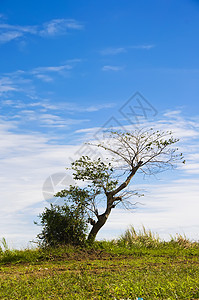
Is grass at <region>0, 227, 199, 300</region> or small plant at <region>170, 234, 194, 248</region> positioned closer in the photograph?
grass at <region>0, 227, 199, 300</region>

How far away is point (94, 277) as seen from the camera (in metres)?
7.07

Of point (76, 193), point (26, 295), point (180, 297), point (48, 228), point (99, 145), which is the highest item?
point (99, 145)

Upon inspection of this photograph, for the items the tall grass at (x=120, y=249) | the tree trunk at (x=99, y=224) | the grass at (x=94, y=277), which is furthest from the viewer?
the tree trunk at (x=99, y=224)

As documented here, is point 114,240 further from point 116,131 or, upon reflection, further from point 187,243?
point 116,131

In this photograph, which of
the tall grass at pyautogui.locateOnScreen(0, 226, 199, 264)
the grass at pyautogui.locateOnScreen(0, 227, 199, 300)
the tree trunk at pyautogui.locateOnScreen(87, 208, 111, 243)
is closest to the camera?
the grass at pyautogui.locateOnScreen(0, 227, 199, 300)

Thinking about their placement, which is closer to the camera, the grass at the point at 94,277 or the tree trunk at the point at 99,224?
the grass at the point at 94,277

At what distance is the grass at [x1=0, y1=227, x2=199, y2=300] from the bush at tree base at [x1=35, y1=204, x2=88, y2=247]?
424mm

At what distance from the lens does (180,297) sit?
5.43m

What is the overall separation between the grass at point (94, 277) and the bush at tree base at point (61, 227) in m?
0.42

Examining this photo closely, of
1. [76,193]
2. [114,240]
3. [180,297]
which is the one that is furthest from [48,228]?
[180,297]

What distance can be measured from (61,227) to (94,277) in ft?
16.8

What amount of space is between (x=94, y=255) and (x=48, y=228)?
1.96 meters

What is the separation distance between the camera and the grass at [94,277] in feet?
19.0

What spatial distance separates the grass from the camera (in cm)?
579
